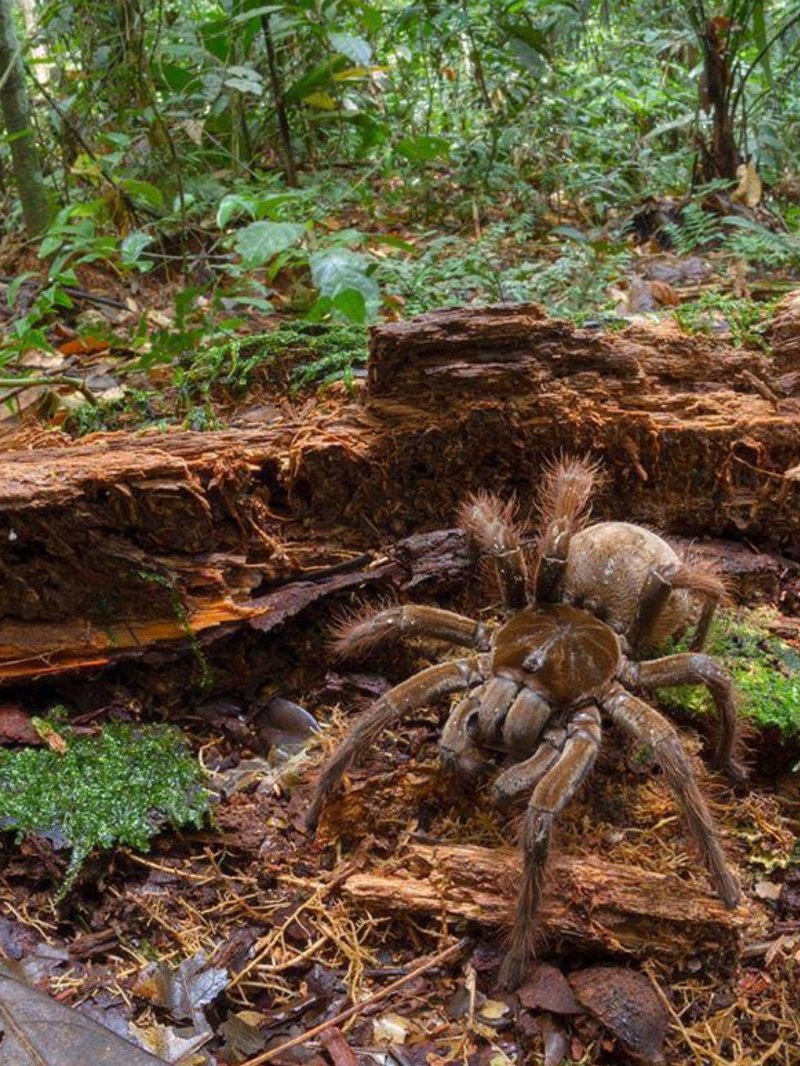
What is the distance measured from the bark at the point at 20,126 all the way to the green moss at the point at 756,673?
4201mm

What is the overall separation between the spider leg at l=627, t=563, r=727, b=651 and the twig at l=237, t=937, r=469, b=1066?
107cm

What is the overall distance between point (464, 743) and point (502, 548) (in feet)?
2.05

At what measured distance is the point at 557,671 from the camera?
9.05 feet

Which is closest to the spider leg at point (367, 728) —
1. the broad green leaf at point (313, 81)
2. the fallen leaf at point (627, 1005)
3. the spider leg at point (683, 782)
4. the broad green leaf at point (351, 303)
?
the spider leg at point (683, 782)

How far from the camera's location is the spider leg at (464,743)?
267cm

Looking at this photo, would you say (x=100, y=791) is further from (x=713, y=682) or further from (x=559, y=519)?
(x=713, y=682)

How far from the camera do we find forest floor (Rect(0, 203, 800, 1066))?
2221 millimetres

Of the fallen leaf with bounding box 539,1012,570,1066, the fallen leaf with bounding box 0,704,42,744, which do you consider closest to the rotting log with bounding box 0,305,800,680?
the fallen leaf with bounding box 0,704,42,744

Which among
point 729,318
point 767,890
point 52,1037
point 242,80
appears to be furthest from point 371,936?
point 242,80

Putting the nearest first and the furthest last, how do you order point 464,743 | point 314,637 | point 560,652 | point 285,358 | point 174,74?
1. point 464,743
2. point 560,652
3. point 314,637
4. point 285,358
5. point 174,74

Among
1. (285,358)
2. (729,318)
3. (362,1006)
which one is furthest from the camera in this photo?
(729,318)

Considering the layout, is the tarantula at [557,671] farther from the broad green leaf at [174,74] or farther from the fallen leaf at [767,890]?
the broad green leaf at [174,74]

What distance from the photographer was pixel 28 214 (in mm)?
5520

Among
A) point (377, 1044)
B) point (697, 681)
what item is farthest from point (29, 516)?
point (697, 681)
